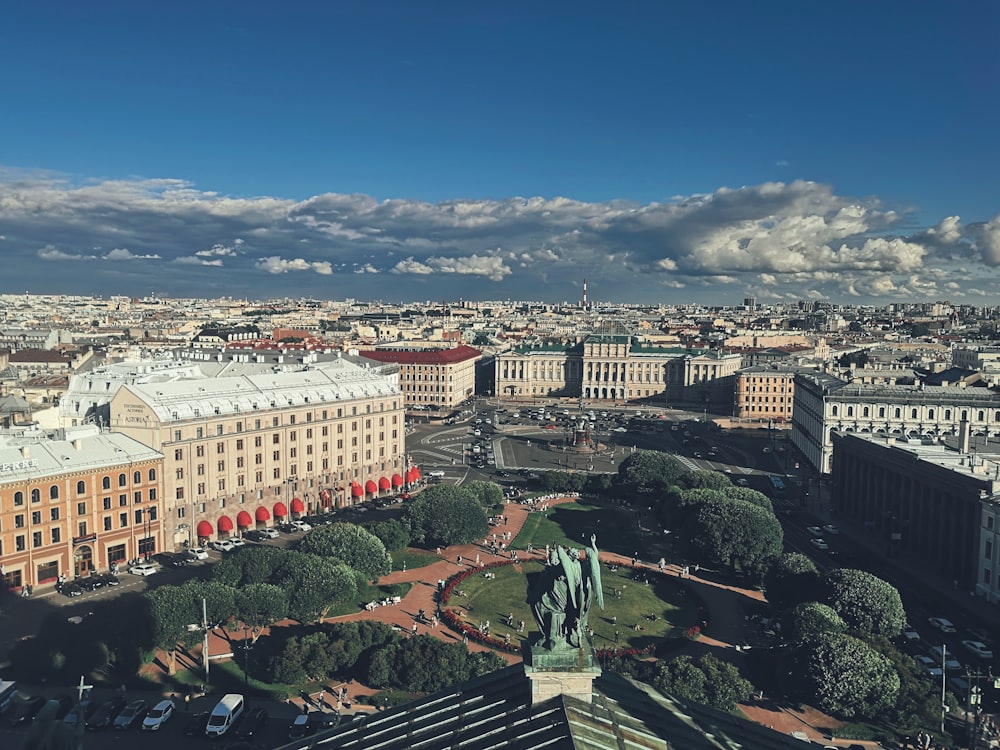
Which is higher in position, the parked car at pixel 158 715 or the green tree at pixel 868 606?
the green tree at pixel 868 606

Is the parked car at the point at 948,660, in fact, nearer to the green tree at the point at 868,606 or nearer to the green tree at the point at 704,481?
the green tree at the point at 868,606

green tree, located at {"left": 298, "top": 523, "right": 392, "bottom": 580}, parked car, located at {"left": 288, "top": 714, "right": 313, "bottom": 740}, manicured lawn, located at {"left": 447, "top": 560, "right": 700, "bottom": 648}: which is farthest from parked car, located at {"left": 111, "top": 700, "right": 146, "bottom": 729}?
manicured lawn, located at {"left": 447, "top": 560, "right": 700, "bottom": 648}

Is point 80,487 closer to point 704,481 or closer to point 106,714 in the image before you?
point 106,714

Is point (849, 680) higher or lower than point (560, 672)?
lower

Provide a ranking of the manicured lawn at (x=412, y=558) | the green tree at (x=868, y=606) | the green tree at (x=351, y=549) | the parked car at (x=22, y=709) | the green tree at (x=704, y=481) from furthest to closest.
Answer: the green tree at (x=704, y=481) < the manicured lawn at (x=412, y=558) < the green tree at (x=351, y=549) < the green tree at (x=868, y=606) < the parked car at (x=22, y=709)

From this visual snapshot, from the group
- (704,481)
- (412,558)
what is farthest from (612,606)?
(704,481)

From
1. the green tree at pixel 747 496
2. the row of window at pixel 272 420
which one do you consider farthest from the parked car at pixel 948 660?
the row of window at pixel 272 420

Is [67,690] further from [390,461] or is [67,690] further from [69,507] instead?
[390,461]
